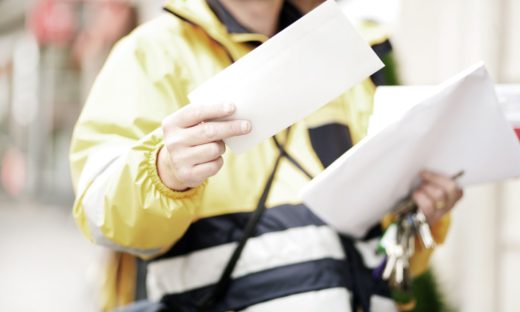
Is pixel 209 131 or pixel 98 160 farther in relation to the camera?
pixel 98 160

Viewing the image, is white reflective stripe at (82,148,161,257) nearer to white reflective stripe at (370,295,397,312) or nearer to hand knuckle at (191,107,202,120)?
hand knuckle at (191,107,202,120)

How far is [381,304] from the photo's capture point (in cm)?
167

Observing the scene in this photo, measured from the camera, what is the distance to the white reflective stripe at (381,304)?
165 centimetres

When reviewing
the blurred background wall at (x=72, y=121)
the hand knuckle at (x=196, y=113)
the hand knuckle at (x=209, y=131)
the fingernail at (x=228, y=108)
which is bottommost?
the blurred background wall at (x=72, y=121)

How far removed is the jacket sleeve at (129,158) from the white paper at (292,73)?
0.53ft

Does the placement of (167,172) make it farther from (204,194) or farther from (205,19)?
(205,19)

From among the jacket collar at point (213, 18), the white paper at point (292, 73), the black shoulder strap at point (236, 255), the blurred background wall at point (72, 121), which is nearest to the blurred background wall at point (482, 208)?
the blurred background wall at point (72, 121)

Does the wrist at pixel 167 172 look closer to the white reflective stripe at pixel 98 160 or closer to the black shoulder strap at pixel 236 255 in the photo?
the white reflective stripe at pixel 98 160

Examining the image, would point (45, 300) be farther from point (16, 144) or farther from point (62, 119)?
point (16, 144)

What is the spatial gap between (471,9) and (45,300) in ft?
14.1

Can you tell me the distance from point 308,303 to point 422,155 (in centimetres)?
37

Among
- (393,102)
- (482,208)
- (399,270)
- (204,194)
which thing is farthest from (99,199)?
(482,208)

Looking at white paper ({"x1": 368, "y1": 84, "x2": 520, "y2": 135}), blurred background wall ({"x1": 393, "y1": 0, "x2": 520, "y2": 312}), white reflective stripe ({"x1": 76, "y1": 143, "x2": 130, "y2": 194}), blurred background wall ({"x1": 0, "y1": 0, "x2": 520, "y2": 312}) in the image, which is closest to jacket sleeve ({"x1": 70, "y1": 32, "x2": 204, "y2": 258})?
white reflective stripe ({"x1": 76, "y1": 143, "x2": 130, "y2": 194})

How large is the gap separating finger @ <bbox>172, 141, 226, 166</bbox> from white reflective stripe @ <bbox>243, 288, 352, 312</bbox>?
15.4 inches
